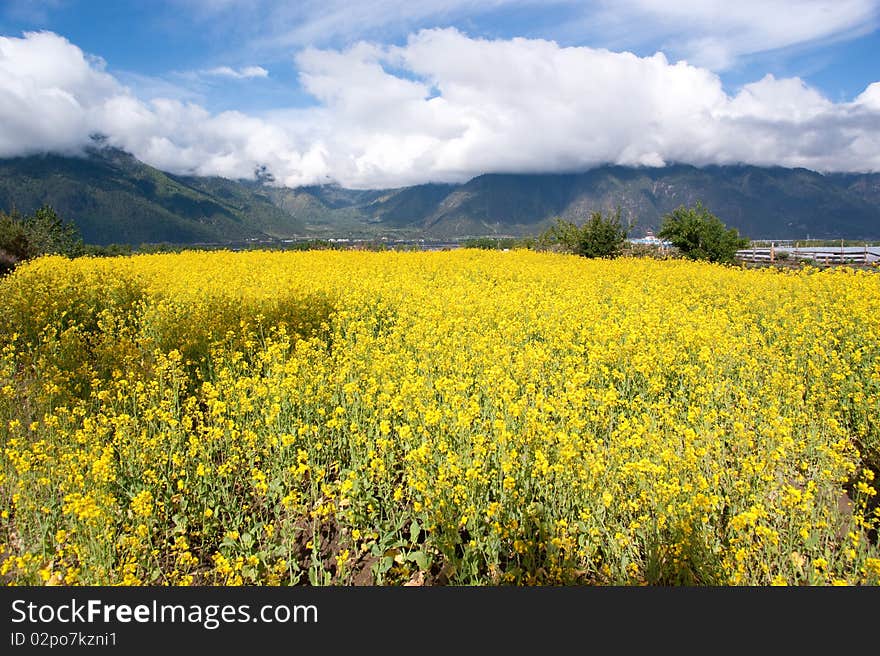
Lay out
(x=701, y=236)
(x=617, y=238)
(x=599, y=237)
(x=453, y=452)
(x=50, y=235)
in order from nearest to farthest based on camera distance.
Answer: (x=453, y=452) → (x=701, y=236) → (x=599, y=237) → (x=617, y=238) → (x=50, y=235)

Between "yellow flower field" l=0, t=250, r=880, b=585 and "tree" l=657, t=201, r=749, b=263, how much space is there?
57.7 ft

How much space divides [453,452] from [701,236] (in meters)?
26.6

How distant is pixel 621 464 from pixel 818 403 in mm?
3720

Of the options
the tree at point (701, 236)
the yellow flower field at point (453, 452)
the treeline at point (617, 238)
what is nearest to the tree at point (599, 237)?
the treeline at point (617, 238)

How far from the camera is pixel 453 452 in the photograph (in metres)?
4.27

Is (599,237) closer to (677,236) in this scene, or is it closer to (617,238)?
(617,238)

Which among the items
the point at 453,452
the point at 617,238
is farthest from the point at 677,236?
the point at 453,452

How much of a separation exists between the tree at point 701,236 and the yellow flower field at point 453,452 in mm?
17581

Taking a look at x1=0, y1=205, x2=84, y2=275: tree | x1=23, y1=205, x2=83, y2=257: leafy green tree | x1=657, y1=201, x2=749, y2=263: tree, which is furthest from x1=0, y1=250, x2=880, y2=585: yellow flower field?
x1=23, y1=205, x2=83, y2=257: leafy green tree

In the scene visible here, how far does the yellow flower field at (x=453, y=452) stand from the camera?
338cm

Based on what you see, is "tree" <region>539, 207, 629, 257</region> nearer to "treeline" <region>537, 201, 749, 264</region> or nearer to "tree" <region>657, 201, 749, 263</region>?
"treeline" <region>537, 201, 749, 264</region>

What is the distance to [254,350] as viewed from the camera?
8469 mm

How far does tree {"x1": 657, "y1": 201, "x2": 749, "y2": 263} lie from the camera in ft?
85.6

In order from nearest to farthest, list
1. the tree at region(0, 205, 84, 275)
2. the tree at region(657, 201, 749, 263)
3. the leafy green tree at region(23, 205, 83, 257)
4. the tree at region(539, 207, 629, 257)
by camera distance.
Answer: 1. the tree at region(657, 201, 749, 263)
2. the tree at region(539, 207, 629, 257)
3. the tree at region(0, 205, 84, 275)
4. the leafy green tree at region(23, 205, 83, 257)
